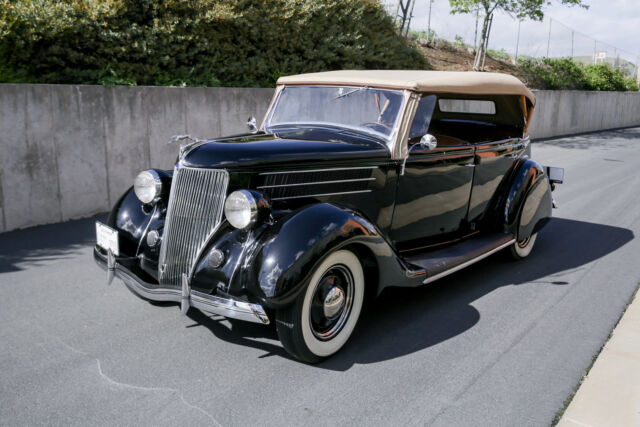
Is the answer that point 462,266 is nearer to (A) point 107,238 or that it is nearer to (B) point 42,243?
(A) point 107,238

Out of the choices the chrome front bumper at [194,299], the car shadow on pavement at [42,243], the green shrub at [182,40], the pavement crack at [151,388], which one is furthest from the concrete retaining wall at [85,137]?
the pavement crack at [151,388]

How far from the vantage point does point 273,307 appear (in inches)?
118

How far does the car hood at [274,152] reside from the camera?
3.38 metres

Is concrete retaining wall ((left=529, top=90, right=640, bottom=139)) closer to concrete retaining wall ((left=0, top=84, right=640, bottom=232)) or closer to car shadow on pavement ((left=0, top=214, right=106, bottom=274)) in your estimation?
concrete retaining wall ((left=0, top=84, right=640, bottom=232))

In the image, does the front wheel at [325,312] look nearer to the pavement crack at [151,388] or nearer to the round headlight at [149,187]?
the pavement crack at [151,388]

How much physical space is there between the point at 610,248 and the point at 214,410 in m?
5.01

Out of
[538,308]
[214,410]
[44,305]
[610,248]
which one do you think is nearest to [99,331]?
[44,305]

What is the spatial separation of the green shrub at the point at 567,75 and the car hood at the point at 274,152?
1771cm

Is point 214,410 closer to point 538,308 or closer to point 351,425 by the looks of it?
point 351,425

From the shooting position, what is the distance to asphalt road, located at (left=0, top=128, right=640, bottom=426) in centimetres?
282

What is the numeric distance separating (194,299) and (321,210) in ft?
3.00

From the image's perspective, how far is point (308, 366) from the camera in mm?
3312

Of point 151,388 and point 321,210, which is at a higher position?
point 321,210

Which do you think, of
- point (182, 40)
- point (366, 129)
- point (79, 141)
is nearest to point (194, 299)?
point (366, 129)
